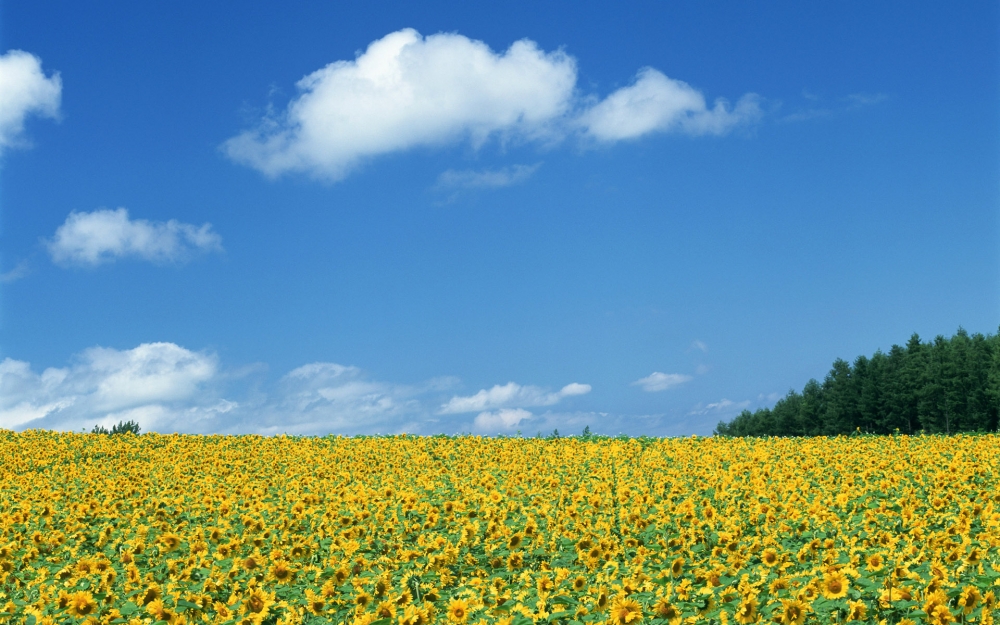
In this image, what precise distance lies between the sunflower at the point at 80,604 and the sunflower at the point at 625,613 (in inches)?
209

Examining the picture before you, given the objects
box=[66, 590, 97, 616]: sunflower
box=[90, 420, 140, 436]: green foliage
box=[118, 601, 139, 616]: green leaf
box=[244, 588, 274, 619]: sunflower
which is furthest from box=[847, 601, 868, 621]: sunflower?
box=[90, 420, 140, 436]: green foliage

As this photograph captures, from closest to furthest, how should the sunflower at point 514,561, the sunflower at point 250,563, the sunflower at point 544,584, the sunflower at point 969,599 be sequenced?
the sunflower at point 969,599
the sunflower at point 544,584
the sunflower at point 250,563
the sunflower at point 514,561

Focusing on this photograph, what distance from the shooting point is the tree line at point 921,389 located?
6444cm

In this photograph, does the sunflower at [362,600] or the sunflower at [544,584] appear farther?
the sunflower at [544,584]

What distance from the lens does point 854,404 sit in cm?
7450

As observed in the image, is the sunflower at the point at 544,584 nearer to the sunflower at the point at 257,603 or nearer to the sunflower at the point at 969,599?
the sunflower at the point at 257,603

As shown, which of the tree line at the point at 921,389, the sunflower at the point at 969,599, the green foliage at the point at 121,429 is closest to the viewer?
the sunflower at the point at 969,599

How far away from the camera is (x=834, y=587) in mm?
7086

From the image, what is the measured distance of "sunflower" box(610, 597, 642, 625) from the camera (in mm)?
6723

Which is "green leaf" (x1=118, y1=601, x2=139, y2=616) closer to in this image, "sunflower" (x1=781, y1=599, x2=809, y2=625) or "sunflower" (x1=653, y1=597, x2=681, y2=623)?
"sunflower" (x1=653, y1=597, x2=681, y2=623)

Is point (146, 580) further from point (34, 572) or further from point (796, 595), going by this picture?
point (796, 595)

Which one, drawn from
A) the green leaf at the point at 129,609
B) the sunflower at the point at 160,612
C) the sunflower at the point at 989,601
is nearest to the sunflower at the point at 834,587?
the sunflower at the point at 989,601

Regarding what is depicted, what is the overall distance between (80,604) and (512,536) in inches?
195

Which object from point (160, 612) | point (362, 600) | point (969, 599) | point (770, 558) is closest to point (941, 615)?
point (969, 599)
